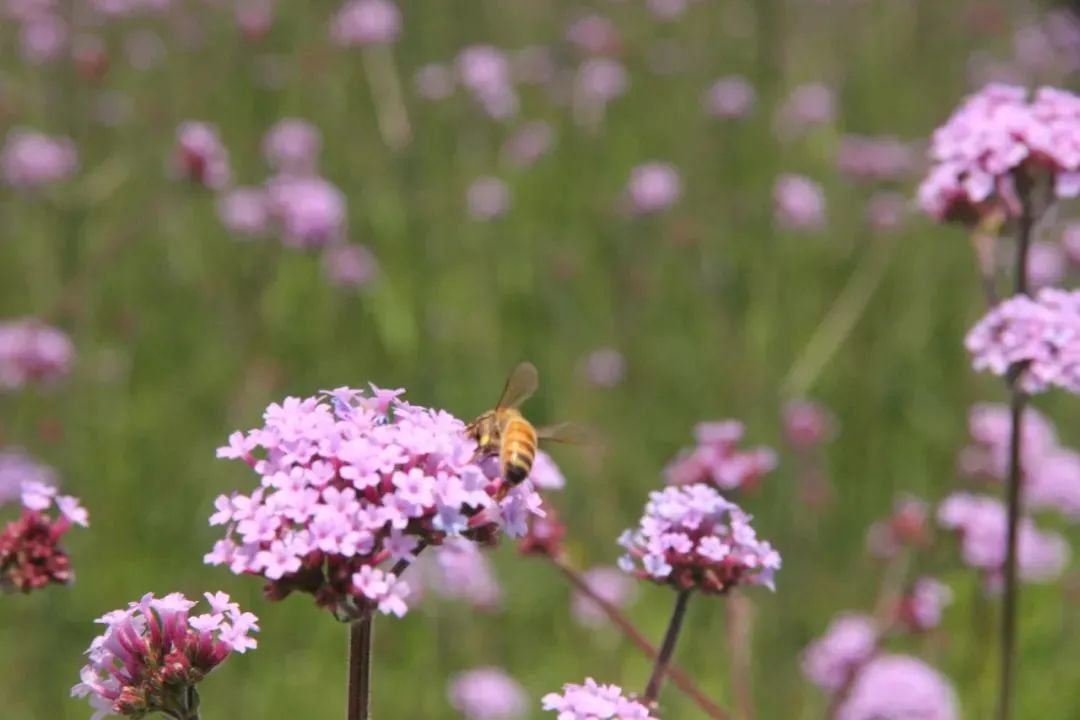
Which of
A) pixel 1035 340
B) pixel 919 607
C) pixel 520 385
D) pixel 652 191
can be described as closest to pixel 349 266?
pixel 652 191

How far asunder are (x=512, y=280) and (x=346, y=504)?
412cm

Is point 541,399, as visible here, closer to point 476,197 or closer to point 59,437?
point 476,197

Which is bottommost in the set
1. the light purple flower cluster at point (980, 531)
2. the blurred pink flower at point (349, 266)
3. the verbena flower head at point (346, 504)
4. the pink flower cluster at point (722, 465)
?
the verbena flower head at point (346, 504)

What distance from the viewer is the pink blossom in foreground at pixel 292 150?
200 inches

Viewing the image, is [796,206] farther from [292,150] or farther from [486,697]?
[486,697]

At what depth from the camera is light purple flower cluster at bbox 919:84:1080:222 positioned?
6.48 feet

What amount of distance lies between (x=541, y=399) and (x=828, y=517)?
1165mm

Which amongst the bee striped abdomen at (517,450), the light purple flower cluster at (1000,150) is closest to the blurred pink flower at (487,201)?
the light purple flower cluster at (1000,150)

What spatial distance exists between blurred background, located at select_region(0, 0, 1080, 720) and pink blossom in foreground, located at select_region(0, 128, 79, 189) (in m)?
0.01

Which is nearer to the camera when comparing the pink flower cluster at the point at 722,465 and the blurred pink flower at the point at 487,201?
the pink flower cluster at the point at 722,465

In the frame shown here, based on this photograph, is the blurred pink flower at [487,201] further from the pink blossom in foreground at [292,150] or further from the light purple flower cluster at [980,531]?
the light purple flower cluster at [980,531]

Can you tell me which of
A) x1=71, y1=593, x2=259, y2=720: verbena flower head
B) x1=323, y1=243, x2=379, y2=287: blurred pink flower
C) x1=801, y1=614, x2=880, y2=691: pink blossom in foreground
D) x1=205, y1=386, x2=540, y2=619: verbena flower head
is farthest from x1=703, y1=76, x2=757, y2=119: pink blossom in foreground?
x1=71, y1=593, x2=259, y2=720: verbena flower head

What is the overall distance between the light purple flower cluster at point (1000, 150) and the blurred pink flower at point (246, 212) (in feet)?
8.66

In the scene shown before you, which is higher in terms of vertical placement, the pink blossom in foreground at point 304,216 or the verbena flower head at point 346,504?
the pink blossom in foreground at point 304,216
